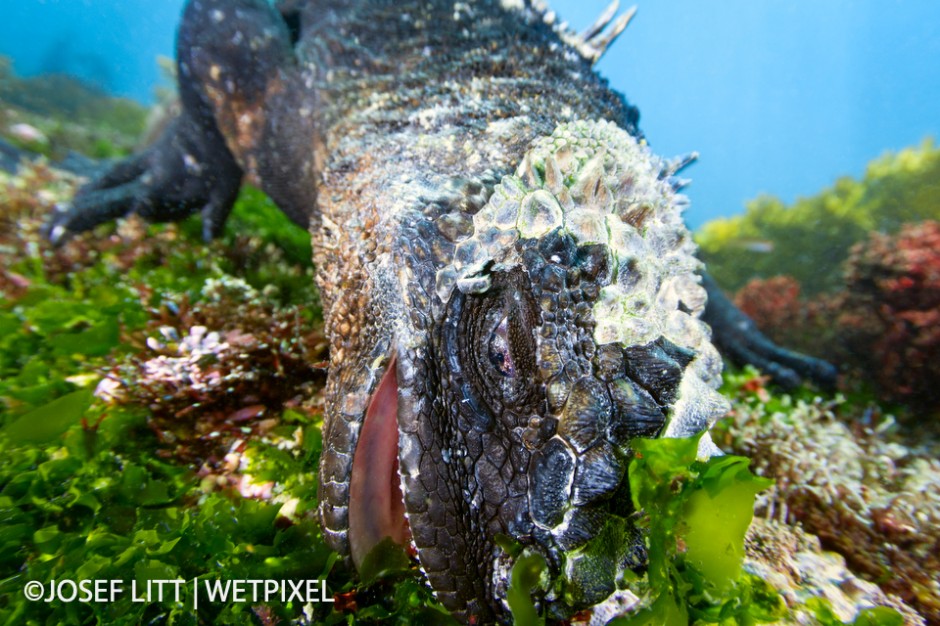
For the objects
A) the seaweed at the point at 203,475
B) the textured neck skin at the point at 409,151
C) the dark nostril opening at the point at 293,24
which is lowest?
the seaweed at the point at 203,475

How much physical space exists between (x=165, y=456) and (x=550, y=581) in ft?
6.56

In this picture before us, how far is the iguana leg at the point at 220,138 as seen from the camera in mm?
3652

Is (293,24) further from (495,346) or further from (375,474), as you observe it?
(375,474)

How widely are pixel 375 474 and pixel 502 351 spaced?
66 centimetres

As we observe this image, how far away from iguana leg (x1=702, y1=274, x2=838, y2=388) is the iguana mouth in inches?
148

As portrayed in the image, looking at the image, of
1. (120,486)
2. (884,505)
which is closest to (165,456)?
(120,486)

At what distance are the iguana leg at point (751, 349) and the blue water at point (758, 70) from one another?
6156 cm

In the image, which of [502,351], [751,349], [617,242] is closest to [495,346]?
[502,351]

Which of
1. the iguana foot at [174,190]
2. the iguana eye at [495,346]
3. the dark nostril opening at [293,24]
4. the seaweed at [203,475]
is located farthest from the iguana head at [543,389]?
the iguana foot at [174,190]

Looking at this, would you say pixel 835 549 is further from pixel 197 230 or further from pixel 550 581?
pixel 197 230

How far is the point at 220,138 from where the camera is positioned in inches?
175

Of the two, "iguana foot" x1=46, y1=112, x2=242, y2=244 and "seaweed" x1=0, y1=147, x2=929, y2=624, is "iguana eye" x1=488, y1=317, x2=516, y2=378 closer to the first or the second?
"seaweed" x1=0, y1=147, x2=929, y2=624

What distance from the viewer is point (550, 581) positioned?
58.2 inches

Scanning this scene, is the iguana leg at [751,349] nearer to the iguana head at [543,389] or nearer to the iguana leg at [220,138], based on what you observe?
the iguana head at [543,389]
